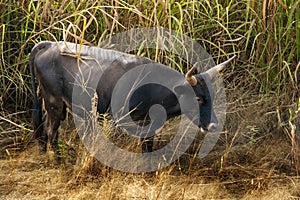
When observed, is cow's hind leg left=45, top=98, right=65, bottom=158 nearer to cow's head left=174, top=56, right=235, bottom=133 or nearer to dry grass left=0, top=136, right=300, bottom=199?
dry grass left=0, top=136, right=300, bottom=199

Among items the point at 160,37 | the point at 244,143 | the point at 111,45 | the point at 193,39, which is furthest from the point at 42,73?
the point at 244,143

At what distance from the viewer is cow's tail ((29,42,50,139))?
4262mm

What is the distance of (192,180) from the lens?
13.0 feet

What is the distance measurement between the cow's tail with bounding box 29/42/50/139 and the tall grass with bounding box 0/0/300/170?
0.14m

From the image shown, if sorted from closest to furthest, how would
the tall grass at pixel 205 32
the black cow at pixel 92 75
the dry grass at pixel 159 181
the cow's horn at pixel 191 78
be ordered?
the dry grass at pixel 159 181 < the cow's horn at pixel 191 78 < the black cow at pixel 92 75 < the tall grass at pixel 205 32

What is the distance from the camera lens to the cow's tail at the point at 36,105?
4.26m

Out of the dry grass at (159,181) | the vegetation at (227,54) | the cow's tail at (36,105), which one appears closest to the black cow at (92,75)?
the cow's tail at (36,105)

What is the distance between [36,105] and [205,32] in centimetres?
142

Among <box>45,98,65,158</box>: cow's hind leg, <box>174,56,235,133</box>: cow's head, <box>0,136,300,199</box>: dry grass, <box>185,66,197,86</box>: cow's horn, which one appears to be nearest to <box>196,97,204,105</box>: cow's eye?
<box>174,56,235,133</box>: cow's head

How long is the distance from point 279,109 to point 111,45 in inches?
52.2

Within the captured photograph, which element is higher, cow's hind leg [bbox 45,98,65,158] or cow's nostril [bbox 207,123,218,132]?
cow's nostril [bbox 207,123,218,132]

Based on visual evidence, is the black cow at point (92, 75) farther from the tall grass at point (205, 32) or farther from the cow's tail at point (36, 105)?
the tall grass at point (205, 32)

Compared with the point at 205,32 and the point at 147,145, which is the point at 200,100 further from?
the point at 205,32

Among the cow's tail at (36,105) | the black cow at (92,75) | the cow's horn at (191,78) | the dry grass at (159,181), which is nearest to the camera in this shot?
the dry grass at (159,181)
